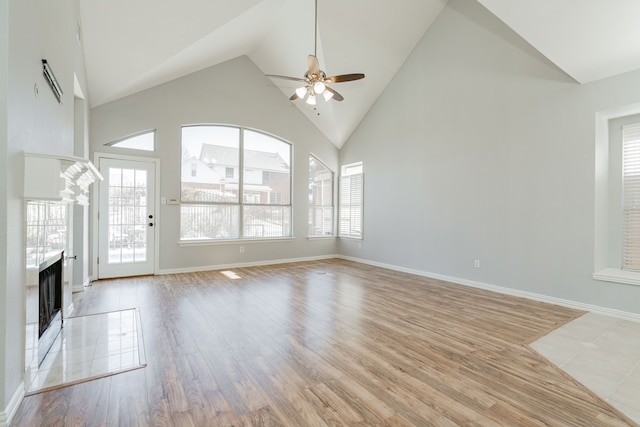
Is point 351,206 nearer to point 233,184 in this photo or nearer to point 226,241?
Result: point 233,184

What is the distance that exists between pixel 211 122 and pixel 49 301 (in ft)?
13.9

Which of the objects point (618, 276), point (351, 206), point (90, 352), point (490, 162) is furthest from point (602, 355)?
point (351, 206)

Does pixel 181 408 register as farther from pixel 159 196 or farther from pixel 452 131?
pixel 452 131

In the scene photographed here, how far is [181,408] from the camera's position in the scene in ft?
5.66

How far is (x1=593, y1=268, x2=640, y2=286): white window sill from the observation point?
128 inches

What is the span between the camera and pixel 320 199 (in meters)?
7.62

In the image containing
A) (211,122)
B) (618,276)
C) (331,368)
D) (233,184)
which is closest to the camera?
(331,368)

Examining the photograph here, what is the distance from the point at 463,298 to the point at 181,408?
3.65 meters

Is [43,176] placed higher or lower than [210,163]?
lower

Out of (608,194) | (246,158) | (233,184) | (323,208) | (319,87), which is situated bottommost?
(323,208)

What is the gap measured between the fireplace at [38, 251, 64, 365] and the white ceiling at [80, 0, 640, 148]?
2.62 meters

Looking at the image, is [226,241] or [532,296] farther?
[226,241]

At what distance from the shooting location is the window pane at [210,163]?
18.9ft

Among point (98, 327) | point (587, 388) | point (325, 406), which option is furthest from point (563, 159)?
point (98, 327)
